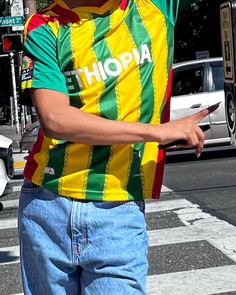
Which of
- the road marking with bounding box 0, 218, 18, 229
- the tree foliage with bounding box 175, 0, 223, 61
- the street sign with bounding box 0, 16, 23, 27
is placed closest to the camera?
the road marking with bounding box 0, 218, 18, 229

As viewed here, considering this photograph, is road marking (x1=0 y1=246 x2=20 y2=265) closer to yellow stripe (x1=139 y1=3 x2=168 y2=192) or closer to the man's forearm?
yellow stripe (x1=139 y1=3 x2=168 y2=192)

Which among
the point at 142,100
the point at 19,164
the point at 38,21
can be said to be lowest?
the point at 19,164

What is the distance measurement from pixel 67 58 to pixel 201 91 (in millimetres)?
10491

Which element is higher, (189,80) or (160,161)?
(160,161)

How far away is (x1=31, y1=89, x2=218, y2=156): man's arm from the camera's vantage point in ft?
6.45

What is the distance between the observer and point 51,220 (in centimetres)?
216

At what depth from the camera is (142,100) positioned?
212 cm

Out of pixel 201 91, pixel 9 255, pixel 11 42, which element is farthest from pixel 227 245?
pixel 11 42

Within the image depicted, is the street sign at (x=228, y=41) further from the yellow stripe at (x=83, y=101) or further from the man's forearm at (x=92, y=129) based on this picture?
the yellow stripe at (x=83, y=101)

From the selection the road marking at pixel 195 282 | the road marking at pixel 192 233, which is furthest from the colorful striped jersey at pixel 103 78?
the road marking at pixel 192 233

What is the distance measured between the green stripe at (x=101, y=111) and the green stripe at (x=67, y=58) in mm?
69

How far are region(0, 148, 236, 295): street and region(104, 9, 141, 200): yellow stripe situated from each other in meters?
3.03

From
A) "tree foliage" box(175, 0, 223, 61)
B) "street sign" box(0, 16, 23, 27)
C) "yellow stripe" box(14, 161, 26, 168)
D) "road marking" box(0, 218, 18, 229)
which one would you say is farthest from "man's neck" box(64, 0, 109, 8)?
"tree foliage" box(175, 0, 223, 61)

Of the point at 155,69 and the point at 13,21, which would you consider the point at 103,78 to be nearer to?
the point at 155,69
